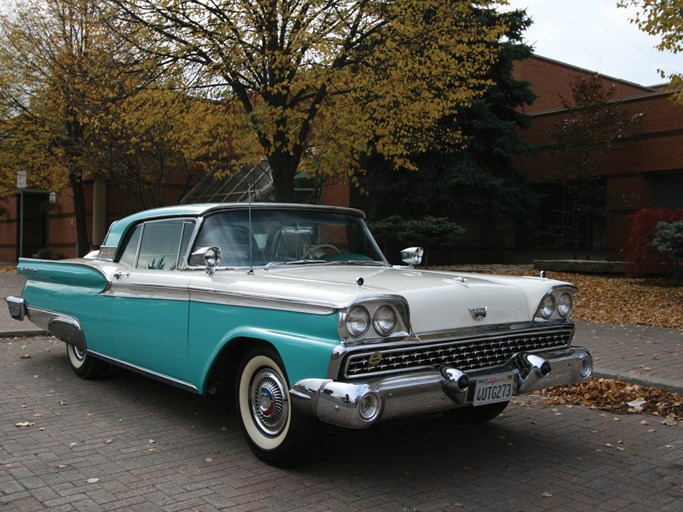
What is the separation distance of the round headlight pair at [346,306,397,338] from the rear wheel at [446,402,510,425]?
172 cm

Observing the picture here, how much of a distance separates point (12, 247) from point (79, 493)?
34.7 meters

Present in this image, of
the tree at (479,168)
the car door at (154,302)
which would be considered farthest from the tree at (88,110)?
the car door at (154,302)

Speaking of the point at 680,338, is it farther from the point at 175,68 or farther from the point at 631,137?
the point at 631,137

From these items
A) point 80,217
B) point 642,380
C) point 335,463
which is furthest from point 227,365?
point 80,217

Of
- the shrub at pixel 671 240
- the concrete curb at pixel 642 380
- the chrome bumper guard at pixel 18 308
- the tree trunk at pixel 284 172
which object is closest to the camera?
the concrete curb at pixel 642 380

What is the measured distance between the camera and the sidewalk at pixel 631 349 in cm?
665

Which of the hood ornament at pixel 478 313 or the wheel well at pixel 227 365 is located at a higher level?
the hood ornament at pixel 478 313

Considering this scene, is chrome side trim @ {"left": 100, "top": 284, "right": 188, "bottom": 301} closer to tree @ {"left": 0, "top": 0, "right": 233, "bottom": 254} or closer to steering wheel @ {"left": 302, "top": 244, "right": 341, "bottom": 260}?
steering wheel @ {"left": 302, "top": 244, "right": 341, "bottom": 260}

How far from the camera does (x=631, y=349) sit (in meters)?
8.31

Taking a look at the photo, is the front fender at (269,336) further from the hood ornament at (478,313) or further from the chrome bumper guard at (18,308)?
the chrome bumper guard at (18,308)

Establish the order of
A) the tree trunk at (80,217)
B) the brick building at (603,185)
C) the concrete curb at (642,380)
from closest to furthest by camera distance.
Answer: the concrete curb at (642,380) → the brick building at (603,185) → the tree trunk at (80,217)

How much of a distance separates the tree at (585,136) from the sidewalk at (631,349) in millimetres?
11307

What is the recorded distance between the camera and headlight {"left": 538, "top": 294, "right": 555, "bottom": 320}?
4.48 meters

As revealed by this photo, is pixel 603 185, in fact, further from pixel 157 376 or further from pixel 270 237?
pixel 157 376
